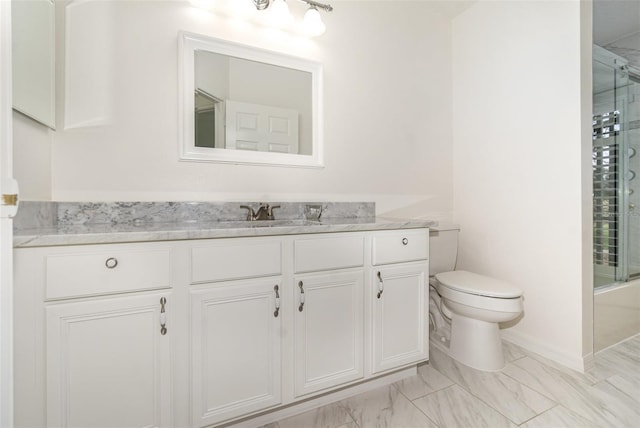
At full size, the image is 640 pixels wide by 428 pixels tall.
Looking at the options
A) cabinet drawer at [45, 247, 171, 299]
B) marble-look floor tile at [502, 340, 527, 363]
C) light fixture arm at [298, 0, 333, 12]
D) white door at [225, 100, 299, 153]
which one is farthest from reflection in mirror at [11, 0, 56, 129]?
marble-look floor tile at [502, 340, 527, 363]

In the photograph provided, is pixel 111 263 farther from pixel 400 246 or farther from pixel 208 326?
pixel 400 246

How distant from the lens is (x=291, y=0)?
72.4 inches

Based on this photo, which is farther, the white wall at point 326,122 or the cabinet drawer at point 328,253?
the white wall at point 326,122

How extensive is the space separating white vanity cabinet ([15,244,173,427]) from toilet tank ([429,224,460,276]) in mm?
1697

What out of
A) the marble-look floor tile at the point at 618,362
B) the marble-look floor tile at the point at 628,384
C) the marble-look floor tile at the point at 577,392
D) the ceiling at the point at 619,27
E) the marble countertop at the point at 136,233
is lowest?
the marble-look floor tile at the point at 577,392

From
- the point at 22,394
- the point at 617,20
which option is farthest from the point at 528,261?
the point at 22,394

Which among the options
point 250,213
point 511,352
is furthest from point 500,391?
point 250,213

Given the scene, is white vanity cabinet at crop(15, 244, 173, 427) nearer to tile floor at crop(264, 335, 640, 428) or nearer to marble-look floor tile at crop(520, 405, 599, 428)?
tile floor at crop(264, 335, 640, 428)

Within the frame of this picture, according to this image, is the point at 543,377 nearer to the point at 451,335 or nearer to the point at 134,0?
the point at 451,335

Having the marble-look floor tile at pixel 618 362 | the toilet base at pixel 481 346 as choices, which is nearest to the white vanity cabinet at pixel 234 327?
the toilet base at pixel 481 346

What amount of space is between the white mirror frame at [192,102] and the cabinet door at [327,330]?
31.6 inches

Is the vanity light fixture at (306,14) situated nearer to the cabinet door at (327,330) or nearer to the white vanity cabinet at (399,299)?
the white vanity cabinet at (399,299)

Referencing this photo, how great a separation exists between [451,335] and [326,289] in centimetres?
105

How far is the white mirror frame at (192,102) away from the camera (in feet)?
5.10
